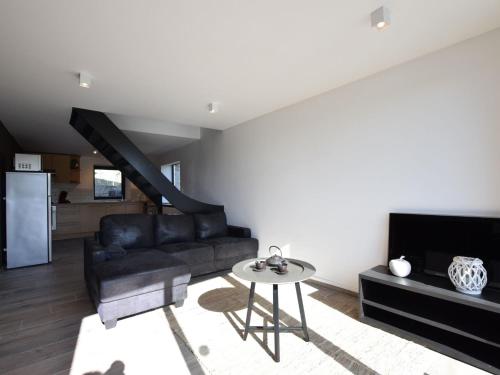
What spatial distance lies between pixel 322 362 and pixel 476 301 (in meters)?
1.12

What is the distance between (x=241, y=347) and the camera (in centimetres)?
198

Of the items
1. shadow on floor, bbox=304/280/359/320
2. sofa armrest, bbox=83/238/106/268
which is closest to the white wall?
shadow on floor, bbox=304/280/359/320

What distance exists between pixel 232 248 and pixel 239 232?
49 cm

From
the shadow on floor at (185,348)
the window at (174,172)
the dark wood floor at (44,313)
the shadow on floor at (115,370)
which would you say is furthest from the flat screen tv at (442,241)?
the window at (174,172)

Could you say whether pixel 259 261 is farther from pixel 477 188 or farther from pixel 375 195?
pixel 477 188

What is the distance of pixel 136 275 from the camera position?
7.84 ft

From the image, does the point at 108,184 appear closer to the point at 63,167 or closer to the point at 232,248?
the point at 63,167

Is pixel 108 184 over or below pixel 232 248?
over

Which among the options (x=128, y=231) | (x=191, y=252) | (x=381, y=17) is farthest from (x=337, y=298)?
(x=128, y=231)

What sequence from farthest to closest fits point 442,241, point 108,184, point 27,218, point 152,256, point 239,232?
point 108,184
point 239,232
point 27,218
point 152,256
point 442,241

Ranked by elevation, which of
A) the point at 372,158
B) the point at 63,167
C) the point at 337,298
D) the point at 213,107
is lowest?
the point at 337,298

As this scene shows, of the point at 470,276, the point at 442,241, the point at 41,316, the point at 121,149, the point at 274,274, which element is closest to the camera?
the point at 470,276

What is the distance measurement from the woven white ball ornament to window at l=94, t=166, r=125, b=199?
8.36m

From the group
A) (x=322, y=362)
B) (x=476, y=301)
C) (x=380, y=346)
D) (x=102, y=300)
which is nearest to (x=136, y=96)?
(x=102, y=300)
